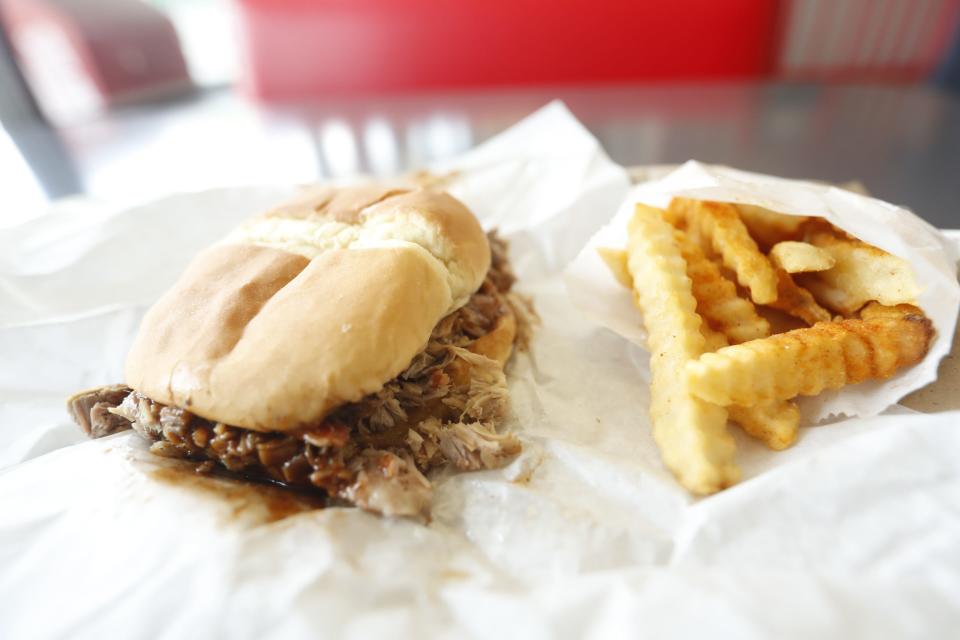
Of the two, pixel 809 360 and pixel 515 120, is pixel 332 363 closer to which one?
pixel 809 360

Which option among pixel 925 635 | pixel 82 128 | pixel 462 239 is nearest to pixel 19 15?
pixel 82 128

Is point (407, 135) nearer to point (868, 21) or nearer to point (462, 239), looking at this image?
point (462, 239)

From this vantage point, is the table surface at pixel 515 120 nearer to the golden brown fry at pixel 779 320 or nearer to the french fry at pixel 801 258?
the golden brown fry at pixel 779 320

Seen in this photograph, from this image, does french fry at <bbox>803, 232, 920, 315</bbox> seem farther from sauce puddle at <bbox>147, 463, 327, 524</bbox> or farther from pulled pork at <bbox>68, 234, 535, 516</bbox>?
sauce puddle at <bbox>147, 463, 327, 524</bbox>

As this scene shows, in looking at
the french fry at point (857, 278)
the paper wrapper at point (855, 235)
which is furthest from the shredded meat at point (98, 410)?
the french fry at point (857, 278)

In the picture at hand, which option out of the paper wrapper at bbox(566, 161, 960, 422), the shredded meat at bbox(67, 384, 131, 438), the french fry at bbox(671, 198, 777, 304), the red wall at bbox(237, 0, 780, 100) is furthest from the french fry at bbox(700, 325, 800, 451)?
the red wall at bbox(237, 0, 780, 100)

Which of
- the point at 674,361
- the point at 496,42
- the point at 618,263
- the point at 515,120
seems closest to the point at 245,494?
the point at 674,361
